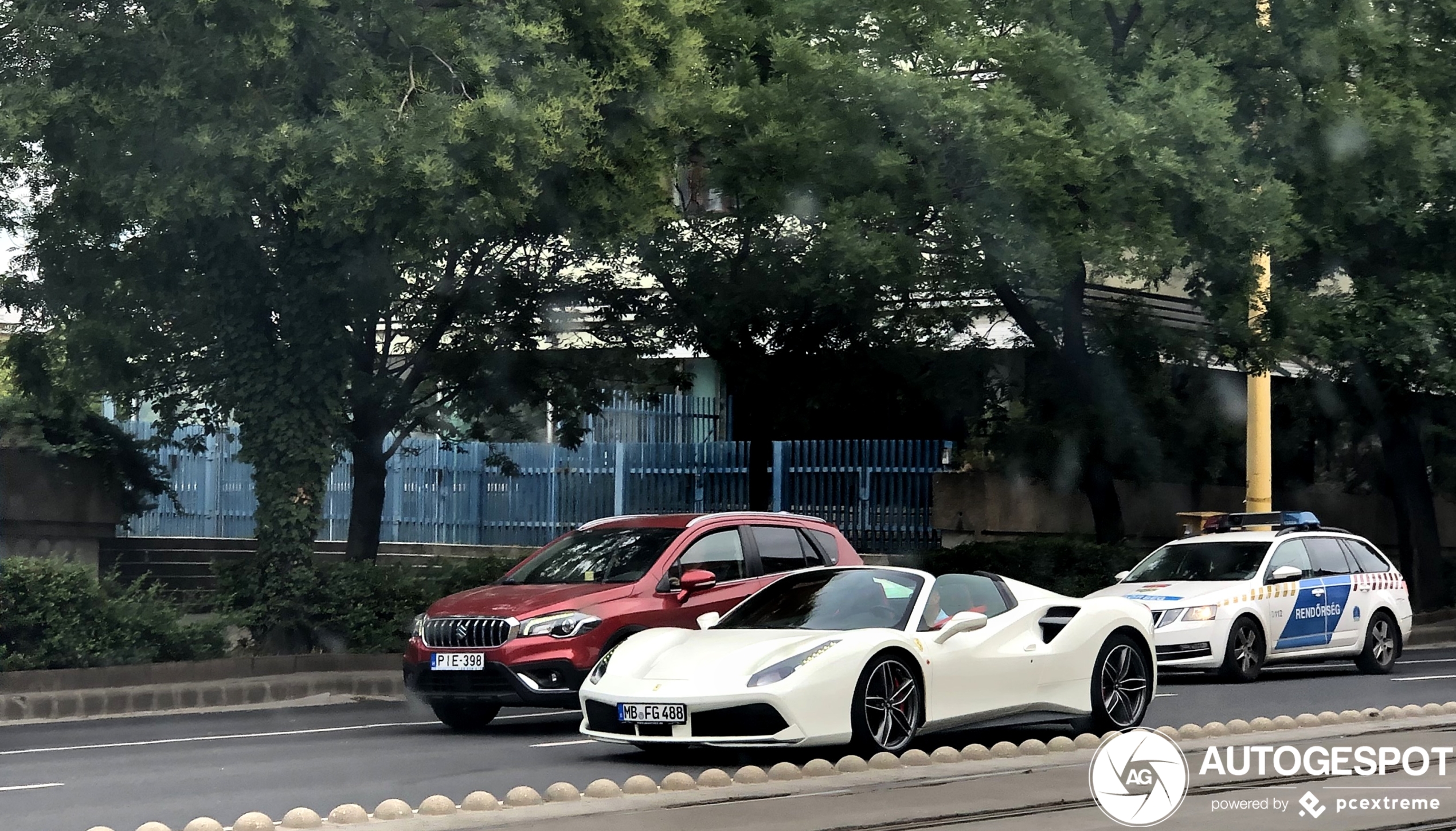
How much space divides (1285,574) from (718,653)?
29.7ft

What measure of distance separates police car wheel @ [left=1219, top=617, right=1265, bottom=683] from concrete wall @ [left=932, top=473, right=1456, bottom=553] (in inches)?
337

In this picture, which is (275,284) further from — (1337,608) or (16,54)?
(1337,608)

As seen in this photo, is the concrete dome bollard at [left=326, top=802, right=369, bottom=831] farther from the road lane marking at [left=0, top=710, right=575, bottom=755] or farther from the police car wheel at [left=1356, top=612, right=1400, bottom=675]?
the police car wheel at [left=1356, top=612, right=1400, bottom=675]

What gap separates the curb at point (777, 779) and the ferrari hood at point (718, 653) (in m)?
0.69

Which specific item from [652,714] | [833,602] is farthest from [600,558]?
[652,714]

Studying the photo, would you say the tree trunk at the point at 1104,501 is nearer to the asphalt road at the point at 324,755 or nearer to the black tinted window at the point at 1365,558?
the black tinted window at the point at 1365,558

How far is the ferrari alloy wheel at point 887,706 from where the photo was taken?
36.4ft

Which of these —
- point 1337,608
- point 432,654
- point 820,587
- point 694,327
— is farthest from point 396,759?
point 694,327

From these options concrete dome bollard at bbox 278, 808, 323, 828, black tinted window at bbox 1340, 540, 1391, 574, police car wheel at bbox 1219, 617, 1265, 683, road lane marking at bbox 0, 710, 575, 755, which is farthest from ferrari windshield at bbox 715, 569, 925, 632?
black tinted window at bbox 1340, 540, 1391, 574

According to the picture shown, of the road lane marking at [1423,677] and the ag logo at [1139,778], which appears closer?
the ag logo at [1139,778]

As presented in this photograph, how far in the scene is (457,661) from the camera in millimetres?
13742

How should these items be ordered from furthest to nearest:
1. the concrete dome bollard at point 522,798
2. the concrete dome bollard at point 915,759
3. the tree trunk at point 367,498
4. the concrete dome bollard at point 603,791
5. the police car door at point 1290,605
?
the tree trunk at point 367,498 < the police car door at point 1290,605 < the concrete dome bollard at point 915,759 < the concrete dome bollard at point 603,791 < the concrete dome bollard at point 522,798

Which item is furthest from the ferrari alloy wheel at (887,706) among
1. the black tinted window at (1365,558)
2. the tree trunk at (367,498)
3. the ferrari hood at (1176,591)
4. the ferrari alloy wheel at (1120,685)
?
the tree trunk at (367,498)

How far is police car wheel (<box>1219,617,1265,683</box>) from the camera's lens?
58.3 ft
